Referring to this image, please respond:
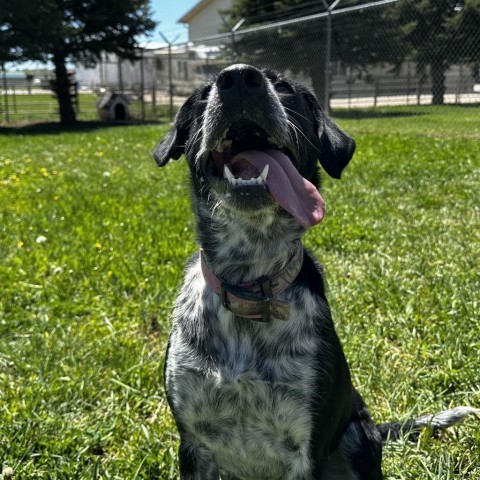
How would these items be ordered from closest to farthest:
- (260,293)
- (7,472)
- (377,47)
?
1. (260,293)
2. (7,472)
3. (377,47)

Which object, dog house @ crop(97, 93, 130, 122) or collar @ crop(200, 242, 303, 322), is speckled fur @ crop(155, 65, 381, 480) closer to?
collar @ crop(200, 242, 303, 322)

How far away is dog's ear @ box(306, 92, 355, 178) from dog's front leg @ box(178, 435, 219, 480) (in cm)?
→ 120

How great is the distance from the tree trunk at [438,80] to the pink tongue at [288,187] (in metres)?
13.6

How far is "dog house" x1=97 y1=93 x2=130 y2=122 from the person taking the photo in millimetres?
21359

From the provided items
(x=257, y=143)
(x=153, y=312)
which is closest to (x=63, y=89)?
(x=153, y=312)

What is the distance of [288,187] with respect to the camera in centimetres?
201

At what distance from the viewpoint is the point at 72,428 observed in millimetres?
2613

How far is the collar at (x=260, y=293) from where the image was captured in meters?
2.01

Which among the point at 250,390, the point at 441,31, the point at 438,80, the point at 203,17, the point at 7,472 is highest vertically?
the point at 203,17

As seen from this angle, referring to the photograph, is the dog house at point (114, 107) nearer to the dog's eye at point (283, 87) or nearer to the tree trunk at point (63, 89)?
the tree trunk at point (63, 89)

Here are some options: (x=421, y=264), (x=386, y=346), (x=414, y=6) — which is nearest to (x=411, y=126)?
(x=414, y=6)

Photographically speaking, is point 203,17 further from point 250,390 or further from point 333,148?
point 250,390

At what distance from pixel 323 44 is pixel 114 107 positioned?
939 cm

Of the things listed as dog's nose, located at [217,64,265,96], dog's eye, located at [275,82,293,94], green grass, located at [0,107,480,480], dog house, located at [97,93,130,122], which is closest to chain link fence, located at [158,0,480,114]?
dog house, located at [97,93,130,122]
